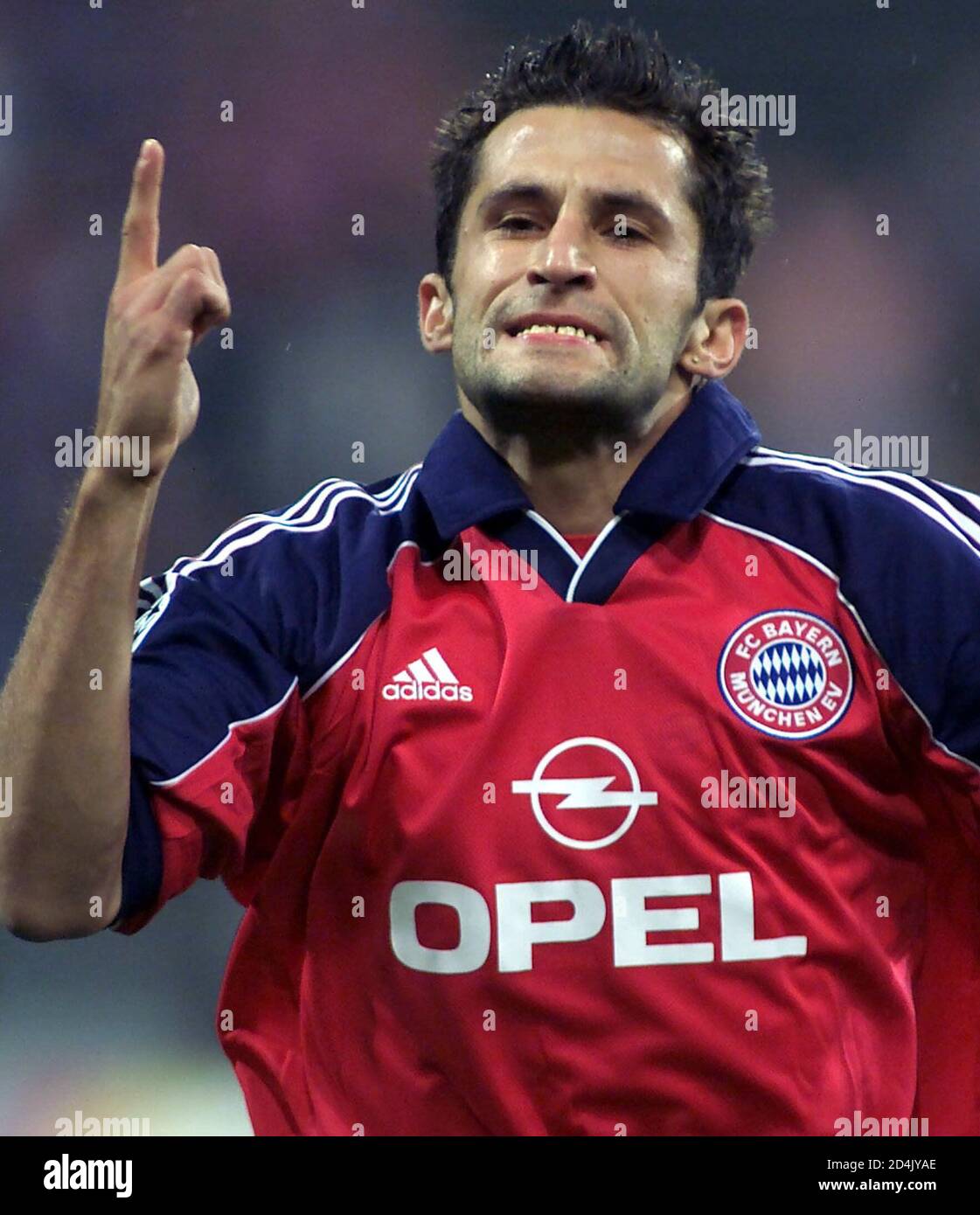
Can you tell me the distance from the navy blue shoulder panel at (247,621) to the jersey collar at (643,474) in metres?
0.04

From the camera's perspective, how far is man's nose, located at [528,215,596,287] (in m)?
1.86

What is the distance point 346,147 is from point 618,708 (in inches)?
93.8

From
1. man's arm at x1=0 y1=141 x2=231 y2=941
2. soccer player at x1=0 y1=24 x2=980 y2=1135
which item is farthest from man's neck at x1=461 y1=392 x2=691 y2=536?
man's arm at x1=0 y1=141 x2=231 y2=941

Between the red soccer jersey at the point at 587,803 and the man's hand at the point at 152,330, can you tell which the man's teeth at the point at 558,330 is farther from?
the man's hand at the point at 152,330

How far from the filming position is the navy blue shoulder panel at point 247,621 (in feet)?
5.41

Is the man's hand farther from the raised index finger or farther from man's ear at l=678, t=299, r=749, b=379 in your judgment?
man's ear at l=678, t=299, r=749, b=379

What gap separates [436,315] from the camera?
83.2 inches

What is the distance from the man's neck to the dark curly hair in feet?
0.83

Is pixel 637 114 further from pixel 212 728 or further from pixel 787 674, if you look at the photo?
pixel 212 728

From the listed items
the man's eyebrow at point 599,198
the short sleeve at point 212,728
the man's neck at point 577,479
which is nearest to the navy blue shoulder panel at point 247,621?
the short sleeve at point 212,728

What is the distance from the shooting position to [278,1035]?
1844mm

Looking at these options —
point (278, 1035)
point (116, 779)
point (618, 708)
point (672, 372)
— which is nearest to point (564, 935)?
point (618, 708)

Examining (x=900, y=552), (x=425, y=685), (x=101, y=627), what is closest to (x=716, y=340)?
(x=900, y=552)
